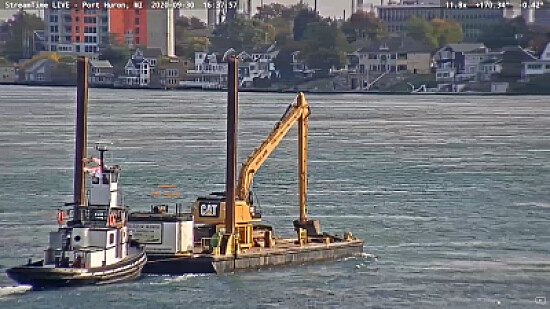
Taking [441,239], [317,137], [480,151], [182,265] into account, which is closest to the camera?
[182,265]

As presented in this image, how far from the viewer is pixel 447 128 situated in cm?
12256

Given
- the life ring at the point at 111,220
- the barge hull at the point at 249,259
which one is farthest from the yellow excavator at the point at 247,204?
the life ring at the point at 111,220

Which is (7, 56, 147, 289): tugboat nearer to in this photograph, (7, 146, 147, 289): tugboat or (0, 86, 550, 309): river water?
(7, 146, 147, 289): tugboat

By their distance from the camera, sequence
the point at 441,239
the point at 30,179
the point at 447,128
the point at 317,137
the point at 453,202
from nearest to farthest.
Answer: the point at 441,239 < the point at 453,202 < the point at 30,179 < the point at 317,137 < the point at 447,128

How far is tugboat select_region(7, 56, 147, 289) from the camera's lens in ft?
127

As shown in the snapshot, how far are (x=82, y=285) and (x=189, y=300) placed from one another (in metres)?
2.53

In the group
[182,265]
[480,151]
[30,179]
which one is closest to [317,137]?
[480,151]

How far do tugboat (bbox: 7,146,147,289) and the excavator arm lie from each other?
590 cm

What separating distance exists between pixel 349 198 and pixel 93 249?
25351 millimetres

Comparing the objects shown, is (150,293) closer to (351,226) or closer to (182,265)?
(182,265)

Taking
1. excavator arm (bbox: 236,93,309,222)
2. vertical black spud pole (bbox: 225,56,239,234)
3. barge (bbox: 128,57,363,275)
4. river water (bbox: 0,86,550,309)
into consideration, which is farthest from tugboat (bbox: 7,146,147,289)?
excavator arm (bbox: 236,93,309,222)

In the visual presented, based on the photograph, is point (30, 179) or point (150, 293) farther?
point (30, 179)

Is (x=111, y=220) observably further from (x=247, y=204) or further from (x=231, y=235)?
(x=247, y=204)

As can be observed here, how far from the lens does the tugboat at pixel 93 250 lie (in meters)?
38.6
